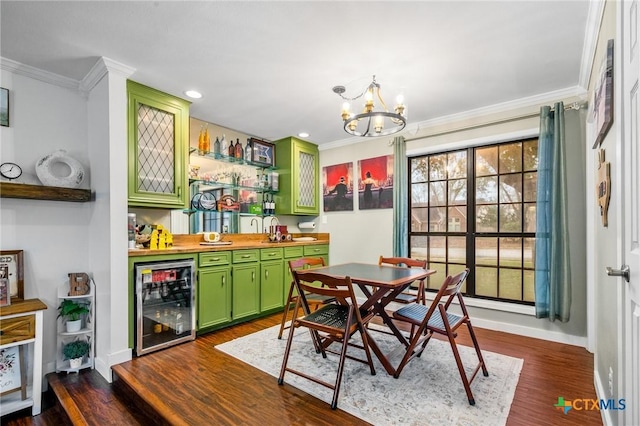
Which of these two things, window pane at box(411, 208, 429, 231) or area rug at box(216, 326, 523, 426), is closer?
area rug at box(216, 326, 523, 426)

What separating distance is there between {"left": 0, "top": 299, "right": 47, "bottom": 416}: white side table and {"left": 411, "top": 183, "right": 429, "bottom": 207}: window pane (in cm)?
399

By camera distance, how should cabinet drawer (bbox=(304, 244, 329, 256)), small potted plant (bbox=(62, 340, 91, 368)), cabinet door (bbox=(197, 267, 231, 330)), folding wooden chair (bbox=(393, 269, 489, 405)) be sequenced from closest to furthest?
1. folding wooden chair (bbox=(393, 269, 489, 405))
2. small potted plant (bbox=(62, 340, 91, 368))
3. cabinet door (bbox=(197, 267, 231, 330))
4. cabinet drawer (bbox=(304, 244, 329, 256))

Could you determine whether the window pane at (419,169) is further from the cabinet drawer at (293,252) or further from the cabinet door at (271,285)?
the cabinet door at (271,285)

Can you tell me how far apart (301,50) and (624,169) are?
6.86 ft

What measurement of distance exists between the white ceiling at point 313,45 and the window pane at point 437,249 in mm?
1720

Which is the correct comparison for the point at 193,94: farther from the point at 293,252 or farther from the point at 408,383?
the point at 408,383

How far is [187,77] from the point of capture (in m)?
2.82

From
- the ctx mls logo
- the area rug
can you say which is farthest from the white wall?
the ctx mls logo

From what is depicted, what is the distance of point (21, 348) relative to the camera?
92.2 inches

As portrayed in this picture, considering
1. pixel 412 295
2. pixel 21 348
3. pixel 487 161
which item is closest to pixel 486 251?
pixel 487 161

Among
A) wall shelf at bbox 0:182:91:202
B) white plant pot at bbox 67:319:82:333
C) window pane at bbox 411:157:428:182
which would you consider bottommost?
white plant pot at bbox 67:319:82:333

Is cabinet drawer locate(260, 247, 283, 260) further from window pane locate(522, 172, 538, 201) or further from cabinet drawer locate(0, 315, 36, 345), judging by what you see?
window pane locate(522, 172, 538, 201)

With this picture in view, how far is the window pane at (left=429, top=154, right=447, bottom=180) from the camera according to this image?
3.99 meters

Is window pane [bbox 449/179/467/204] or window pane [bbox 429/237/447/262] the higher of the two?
window pane [bbox 449/179/467/204]
